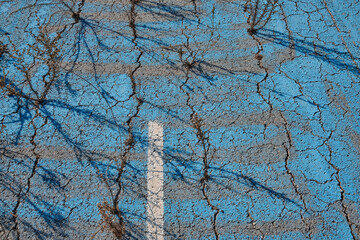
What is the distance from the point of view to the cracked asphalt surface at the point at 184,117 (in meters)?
3.59

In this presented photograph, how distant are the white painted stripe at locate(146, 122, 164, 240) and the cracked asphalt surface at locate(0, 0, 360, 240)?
0.20 ft

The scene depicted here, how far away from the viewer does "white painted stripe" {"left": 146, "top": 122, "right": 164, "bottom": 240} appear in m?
3.51

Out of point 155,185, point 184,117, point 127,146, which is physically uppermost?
point 184,117

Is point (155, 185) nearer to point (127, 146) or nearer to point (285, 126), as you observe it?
point (127, 146)

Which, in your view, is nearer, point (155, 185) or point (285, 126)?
point (155, 185)

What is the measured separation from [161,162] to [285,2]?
3298 mm

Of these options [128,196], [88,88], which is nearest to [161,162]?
[128,196]

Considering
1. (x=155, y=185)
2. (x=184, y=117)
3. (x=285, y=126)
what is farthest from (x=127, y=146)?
(x=285, y=126)

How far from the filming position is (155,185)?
149 inches

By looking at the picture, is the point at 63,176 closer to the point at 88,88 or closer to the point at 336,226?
the point at 88,88

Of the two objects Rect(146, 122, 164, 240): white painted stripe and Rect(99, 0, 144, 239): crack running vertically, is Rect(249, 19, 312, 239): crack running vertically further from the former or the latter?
Rect(99, 0, 144, 239): crack running vertically

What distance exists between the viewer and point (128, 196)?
3.71 meters

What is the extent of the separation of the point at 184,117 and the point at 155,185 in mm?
930

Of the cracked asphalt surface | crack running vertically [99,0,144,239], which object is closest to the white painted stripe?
the cracked asphalt surface
